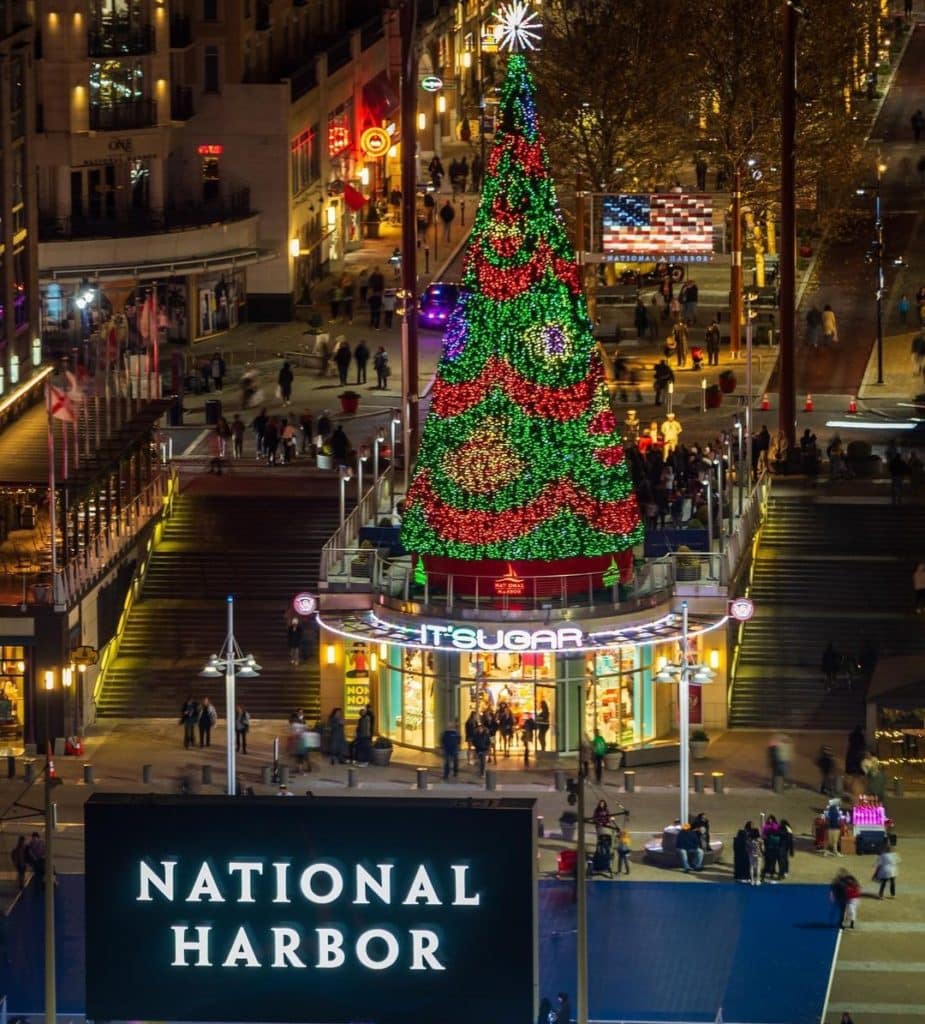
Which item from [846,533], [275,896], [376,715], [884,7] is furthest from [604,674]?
[884,7]

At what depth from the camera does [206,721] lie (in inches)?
3861

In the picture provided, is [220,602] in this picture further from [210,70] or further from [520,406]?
[210,70]

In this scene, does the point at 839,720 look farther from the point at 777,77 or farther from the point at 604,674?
the point at 777,77

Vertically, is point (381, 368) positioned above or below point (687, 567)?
above

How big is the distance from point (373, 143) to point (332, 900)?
95.5m

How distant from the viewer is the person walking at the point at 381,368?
420 feet

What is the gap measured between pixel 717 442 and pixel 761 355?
20.1 m

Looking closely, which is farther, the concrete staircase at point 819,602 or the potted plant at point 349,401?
the potted plant at point 349,401

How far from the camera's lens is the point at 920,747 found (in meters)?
95.9

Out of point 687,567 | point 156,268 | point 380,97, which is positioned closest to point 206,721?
point 687,567

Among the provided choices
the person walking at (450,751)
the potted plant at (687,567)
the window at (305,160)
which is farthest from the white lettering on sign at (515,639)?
the window at (305,160)

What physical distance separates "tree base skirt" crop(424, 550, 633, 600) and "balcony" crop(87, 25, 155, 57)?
136 ft

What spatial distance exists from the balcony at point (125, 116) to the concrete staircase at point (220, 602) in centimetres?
2682

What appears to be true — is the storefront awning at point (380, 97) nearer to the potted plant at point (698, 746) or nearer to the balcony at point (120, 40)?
the balcony at point (120, 40)
